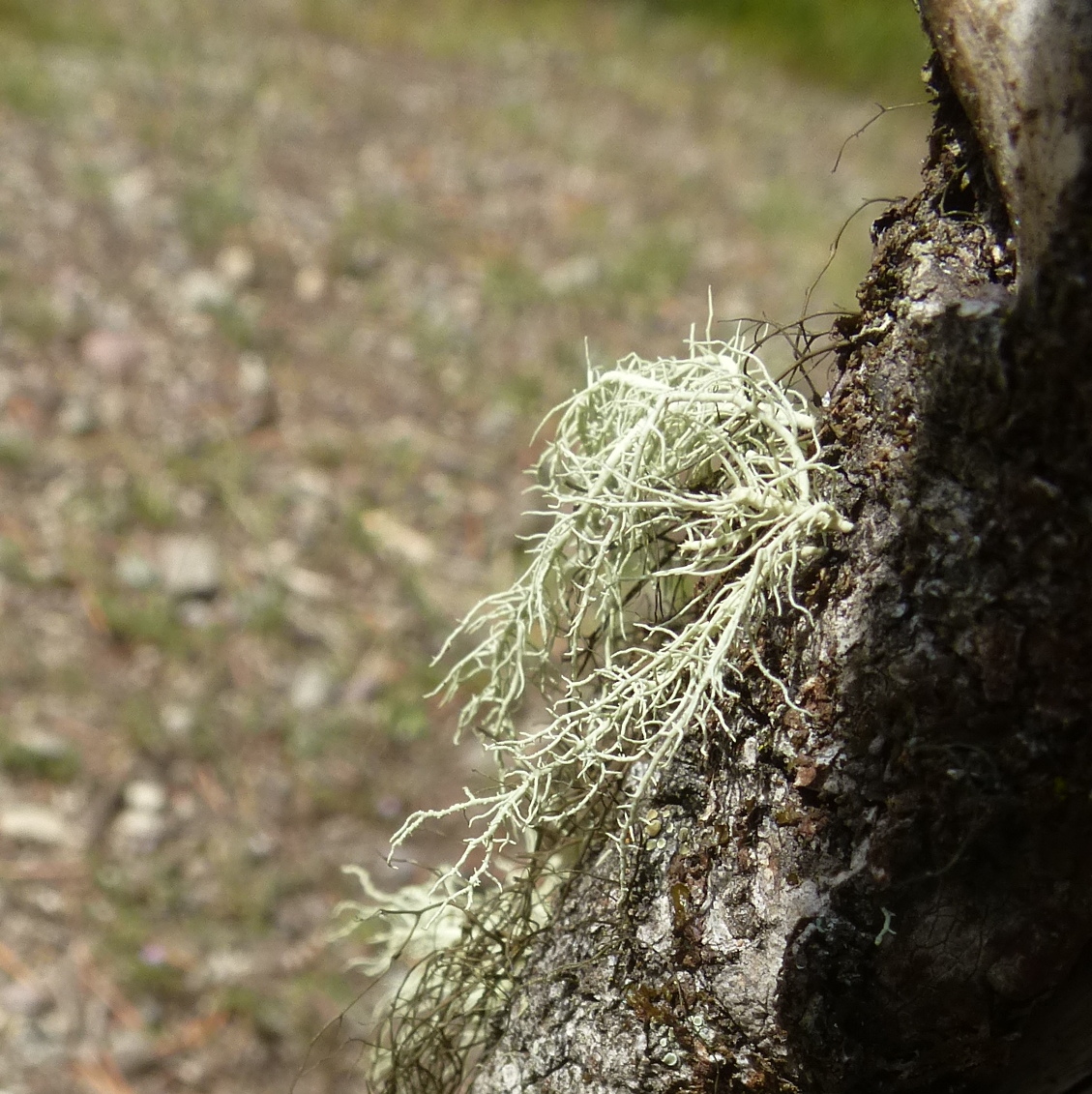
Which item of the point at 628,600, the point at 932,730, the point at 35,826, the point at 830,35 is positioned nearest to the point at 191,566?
the point at 35,826

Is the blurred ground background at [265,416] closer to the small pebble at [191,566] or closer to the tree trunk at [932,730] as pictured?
the small pebble at [191,566]

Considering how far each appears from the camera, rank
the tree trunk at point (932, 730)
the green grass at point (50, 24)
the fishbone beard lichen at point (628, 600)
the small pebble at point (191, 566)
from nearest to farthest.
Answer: the tree trunk at point (932, 730) < the fishbone beard lichen at point (628, 600) < the small pebble at point (191, 566) < the green grass at point (50, 24)

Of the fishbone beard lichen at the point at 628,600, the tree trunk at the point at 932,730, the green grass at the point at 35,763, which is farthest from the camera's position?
the green grass at the point at 35,763

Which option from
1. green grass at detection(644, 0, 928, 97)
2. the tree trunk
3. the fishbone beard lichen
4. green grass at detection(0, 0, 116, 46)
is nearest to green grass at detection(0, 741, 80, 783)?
the fishbone beard lichen

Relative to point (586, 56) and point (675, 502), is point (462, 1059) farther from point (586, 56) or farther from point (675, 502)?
point (586, 56)

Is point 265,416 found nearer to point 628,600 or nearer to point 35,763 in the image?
point 35,763

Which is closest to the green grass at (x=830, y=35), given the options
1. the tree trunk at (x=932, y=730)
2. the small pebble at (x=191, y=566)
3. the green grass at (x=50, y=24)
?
the green grass at (x=50, y=24)
